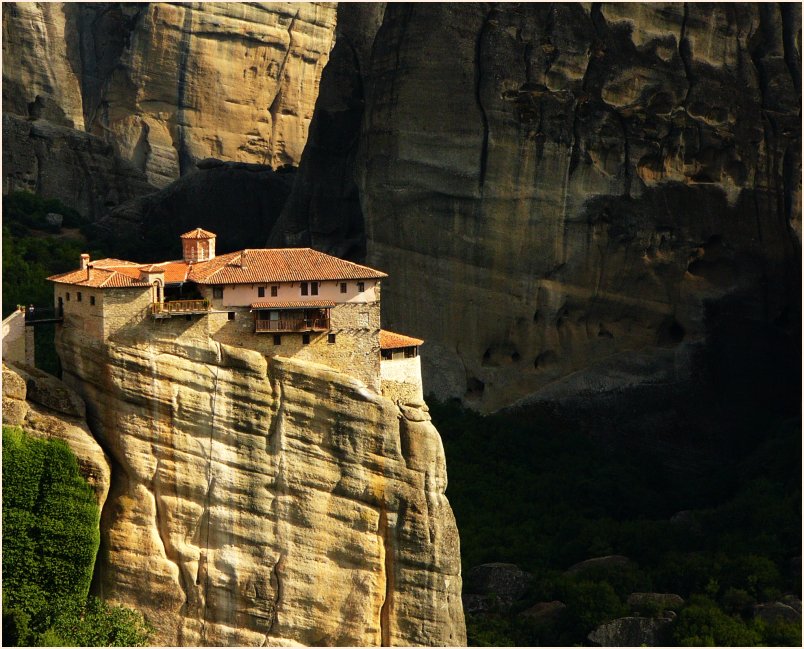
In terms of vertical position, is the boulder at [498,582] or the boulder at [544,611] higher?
the boulder at [498,582]

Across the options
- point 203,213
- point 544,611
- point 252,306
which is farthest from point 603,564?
point 203,213

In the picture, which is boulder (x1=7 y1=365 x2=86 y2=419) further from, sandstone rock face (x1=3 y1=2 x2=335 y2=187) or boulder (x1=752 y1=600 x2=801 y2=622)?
sandstone rock face (x1=3 y1=2 x2=335 y2=187)

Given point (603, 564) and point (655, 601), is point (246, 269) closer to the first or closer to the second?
point (655, 601)

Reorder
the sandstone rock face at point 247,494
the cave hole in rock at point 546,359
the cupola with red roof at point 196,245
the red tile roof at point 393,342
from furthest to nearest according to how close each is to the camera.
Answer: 1. the cave hole in rock at point 546,359
2. the red tile roof at point 393,342
3. the cupola with red roof at point 196,245
4. the sandstone rock face at point 247,494

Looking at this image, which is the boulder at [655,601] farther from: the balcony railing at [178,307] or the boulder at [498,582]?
the balcony railing at [178,307]

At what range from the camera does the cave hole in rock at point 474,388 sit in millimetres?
81688

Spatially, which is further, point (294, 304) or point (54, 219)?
point (54, 219)

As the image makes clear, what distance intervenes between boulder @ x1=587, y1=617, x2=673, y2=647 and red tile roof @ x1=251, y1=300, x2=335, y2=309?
13275mm

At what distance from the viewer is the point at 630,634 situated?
66.4m

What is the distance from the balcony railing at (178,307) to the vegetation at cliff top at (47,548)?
12.0 feet

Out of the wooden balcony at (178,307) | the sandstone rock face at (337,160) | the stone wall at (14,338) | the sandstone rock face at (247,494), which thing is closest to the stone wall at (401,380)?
the sandstone rock face at (247,494)

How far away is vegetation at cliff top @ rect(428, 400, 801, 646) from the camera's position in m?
67.2

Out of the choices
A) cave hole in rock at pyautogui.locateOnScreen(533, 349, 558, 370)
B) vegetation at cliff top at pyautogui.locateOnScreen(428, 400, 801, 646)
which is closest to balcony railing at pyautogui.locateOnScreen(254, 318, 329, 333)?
vegetation at cliff top at pyautogui.locateOnScreen(428, 400, 801, 646)

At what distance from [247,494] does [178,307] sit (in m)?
4.50
